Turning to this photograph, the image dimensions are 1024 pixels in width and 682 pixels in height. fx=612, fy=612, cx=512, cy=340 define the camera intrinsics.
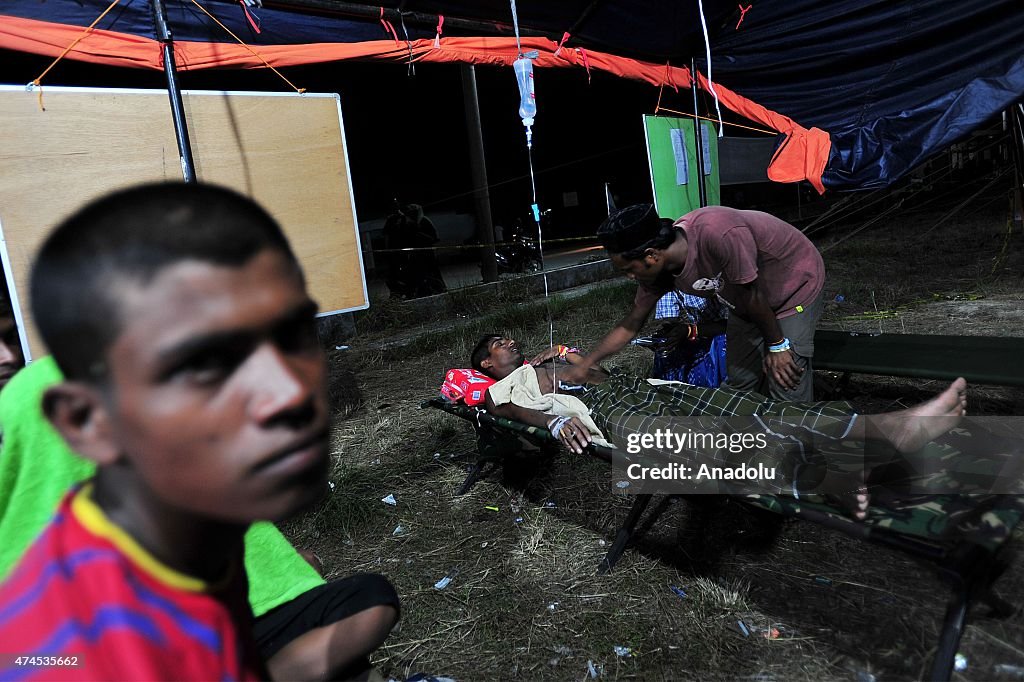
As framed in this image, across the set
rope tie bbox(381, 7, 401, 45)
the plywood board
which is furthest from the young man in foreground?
rope tie bbox(381, 7, 401, 45)

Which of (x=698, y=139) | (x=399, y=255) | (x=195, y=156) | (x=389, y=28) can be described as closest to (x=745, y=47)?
(x=698, y=139)

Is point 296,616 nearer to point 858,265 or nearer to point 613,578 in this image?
point 613,578

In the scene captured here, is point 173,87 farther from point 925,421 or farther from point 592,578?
point 925,421

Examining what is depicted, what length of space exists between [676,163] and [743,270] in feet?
11.1

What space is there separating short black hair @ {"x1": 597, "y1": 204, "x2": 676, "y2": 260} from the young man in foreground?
86.0 inches

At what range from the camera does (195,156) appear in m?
3.48

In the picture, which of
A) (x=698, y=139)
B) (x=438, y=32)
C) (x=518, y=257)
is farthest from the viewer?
(x=518, y=257)

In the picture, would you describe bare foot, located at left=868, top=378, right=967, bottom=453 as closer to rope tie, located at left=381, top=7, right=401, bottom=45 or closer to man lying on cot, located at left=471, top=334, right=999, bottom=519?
man lying on cot, located at left=471, top=334, right=999, bottom=519

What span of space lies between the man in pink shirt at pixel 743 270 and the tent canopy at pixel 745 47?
2.35 m

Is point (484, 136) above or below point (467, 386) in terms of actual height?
above

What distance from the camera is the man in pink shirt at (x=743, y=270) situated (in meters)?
2.71

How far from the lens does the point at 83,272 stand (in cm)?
57

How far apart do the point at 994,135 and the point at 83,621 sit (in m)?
7.50

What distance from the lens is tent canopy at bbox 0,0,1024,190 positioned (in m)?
3.49
